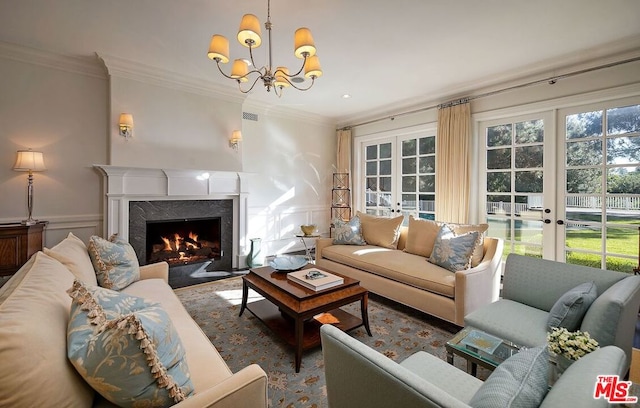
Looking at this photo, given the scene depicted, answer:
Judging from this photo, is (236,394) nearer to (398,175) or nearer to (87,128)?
(87,128)

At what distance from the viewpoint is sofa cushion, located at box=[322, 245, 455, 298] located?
2.59 metres

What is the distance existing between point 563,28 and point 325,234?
4613 millimetres

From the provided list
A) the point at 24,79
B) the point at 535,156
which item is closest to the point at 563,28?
the point at 535,156

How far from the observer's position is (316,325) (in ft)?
7.77

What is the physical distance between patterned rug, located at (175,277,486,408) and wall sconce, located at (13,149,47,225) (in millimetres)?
1858

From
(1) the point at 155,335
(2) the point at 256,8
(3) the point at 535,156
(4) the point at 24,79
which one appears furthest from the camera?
(3) the point at 535,156

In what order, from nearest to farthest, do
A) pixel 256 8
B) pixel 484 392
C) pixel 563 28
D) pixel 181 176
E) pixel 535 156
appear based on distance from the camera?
pixel 484 392
pixel 256 8
pixel 563 28
pixel 535 156
pixel 181 176

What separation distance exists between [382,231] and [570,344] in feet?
8.75

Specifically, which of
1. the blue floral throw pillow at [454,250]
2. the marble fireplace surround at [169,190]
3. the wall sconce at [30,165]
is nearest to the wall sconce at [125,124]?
the marble fireplace surround at [169,190]

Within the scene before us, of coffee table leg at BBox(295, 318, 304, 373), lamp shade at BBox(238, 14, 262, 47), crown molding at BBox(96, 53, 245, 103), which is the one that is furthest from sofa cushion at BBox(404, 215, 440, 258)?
crown molding at BBox(96, 53, 245, 103)

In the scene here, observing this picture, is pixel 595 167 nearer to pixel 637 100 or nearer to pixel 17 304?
pixel 637 100

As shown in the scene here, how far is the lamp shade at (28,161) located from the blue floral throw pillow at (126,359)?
9.90 ft

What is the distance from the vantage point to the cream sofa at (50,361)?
753 mm

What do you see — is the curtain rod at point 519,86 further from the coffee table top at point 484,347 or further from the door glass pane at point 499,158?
the coffee table top at point 484,347
